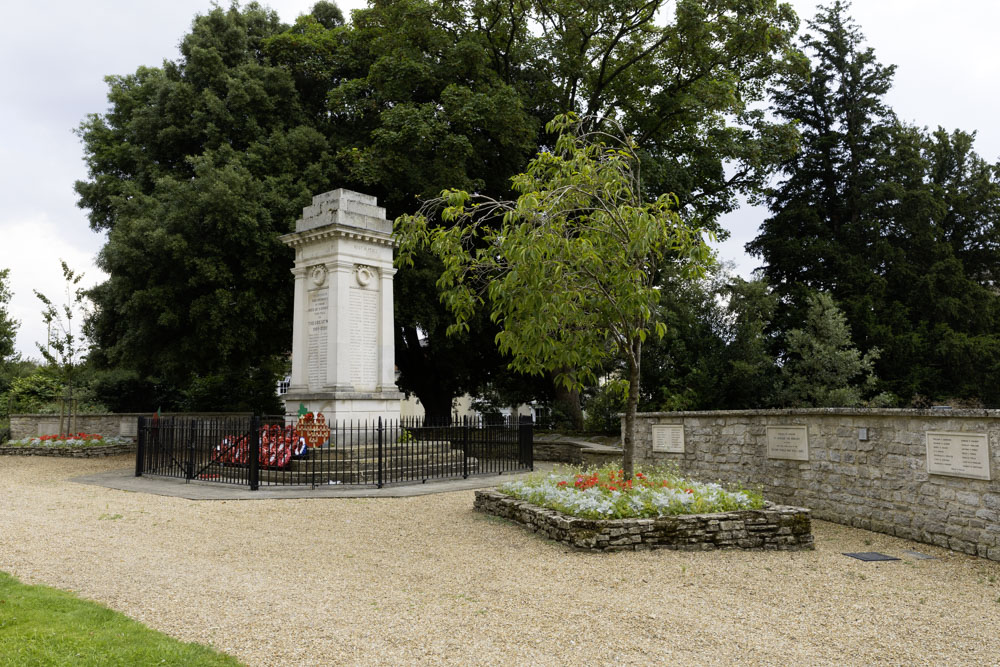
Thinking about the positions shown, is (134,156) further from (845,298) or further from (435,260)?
(845,298)

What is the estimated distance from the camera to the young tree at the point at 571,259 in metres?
7.40

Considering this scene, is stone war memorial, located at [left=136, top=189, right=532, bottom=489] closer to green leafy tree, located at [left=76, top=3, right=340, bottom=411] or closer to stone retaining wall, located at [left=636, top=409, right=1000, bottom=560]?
green leafy tree, located at [left=76, top=3, right=340, bottom=411]

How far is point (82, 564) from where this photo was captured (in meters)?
6.42

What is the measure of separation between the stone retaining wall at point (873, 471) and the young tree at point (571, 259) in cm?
308

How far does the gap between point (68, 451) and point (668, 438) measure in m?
17.1

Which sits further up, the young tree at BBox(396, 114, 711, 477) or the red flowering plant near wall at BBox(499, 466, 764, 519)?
the young tree at BBox(396, 114, 711, 477)

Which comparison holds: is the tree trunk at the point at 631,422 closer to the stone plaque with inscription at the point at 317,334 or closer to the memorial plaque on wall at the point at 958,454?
the memorial plaque on wall at the point at 958,454

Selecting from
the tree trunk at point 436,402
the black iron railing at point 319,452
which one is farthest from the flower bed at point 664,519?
the tree trunk at point 436,402

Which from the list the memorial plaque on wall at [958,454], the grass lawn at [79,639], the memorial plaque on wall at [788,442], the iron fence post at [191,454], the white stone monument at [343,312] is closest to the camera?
the grass lawn at [79,639]

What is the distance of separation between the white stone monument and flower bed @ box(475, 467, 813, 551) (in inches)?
264

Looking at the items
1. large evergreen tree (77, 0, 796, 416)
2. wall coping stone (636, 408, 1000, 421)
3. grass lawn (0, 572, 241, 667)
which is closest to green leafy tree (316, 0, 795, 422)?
Answer: large evergreen tree (77, 0, 796, 416)

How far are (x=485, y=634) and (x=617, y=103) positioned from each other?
19630 mm

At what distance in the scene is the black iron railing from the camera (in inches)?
494

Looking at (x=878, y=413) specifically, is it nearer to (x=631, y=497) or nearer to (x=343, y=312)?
(x=631, y=497)
